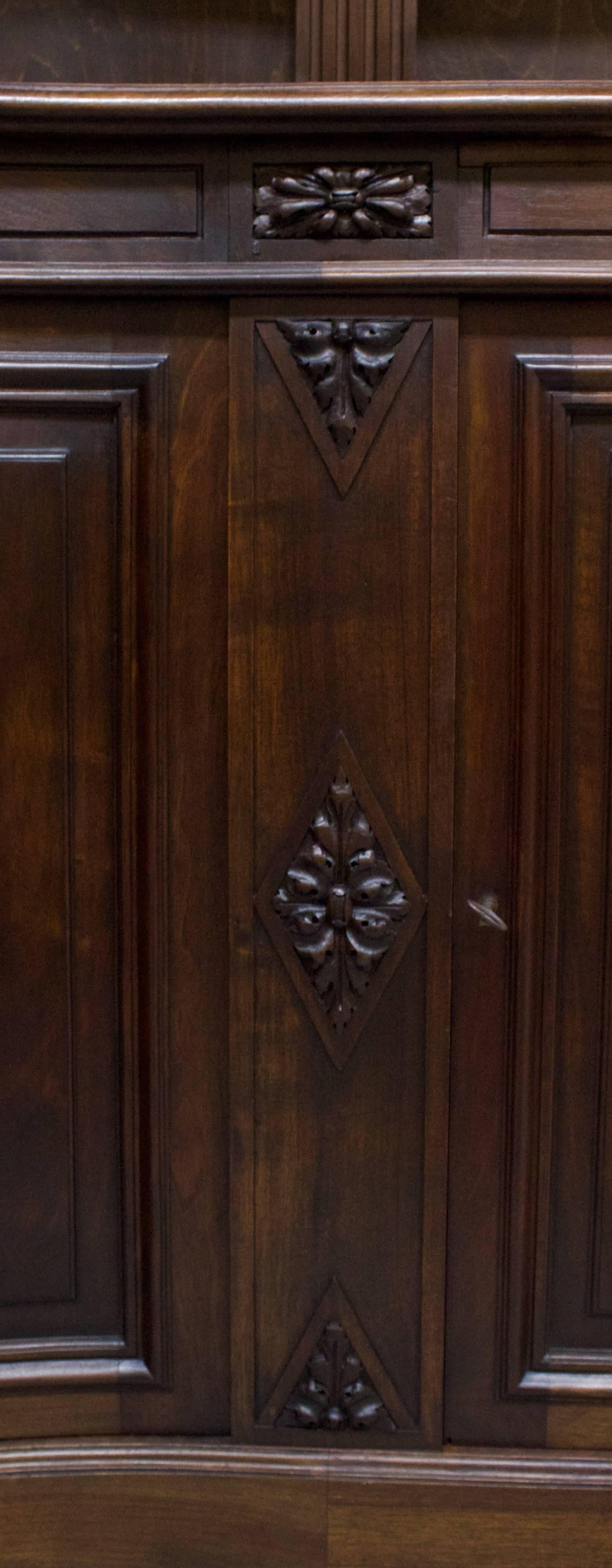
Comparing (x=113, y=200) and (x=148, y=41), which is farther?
(x=148, y=41)

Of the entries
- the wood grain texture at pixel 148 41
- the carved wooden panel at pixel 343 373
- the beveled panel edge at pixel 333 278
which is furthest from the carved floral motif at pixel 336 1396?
the wood grain texture at pixel 148 41

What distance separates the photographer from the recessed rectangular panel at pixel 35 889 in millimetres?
1297

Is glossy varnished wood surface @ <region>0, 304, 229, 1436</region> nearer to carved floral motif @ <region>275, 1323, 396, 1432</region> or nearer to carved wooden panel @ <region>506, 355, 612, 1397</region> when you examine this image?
carved floral motif @ <region>275, 1323, 396, 1432</region>

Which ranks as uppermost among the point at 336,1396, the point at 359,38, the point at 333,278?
the point at 359,38

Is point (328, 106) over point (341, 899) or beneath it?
over

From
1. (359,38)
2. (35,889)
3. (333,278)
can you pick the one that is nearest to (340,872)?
(35,889)

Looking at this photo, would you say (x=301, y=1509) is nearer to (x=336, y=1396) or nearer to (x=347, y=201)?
(x=336, y=1396)

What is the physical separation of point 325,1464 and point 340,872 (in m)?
0.76

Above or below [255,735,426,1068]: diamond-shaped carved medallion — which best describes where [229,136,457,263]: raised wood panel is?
above

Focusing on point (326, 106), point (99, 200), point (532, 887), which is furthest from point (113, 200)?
point (532, 887)

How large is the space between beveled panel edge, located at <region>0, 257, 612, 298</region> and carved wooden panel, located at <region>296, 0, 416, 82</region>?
0.23 metres

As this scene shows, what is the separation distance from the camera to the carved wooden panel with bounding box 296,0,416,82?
4.05 feet

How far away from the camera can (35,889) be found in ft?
4.41

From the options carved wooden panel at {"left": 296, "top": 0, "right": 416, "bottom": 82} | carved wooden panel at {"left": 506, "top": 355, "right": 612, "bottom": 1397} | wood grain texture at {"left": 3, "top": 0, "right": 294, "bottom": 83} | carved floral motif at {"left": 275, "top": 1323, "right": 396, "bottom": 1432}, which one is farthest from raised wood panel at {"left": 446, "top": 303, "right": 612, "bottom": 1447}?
wood grain texture at {"left": 3, "top": 0, "right": 294, "bottom": 83}
